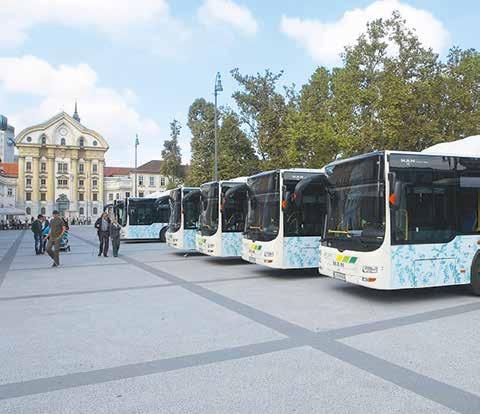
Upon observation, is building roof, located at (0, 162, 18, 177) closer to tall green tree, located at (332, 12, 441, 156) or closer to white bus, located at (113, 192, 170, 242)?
white bus, located at (113, 192, 170, 242)

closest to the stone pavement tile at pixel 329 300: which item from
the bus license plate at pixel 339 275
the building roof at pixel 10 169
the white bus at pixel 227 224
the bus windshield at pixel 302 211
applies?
the bus license plate at pixel 339 275

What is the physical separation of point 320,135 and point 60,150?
84.9m

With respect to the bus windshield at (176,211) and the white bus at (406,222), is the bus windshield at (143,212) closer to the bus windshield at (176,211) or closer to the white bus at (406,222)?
the bus windshield at (176,211)

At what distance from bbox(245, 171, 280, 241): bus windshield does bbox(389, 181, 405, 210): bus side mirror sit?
4.12 m

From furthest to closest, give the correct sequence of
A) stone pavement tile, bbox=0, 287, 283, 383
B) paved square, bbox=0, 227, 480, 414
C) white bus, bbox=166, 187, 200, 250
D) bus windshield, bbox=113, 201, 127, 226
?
bus windshield, bbox=113, 201, 127, 226 → white bus, bbox=166, 187, 200, 250 → stone pavement tile, bbox=0, 287, 283, 383 → paved square, bbox=0, 227, 480, 414

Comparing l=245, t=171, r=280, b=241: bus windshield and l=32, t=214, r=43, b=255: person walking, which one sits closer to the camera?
l=245, t=171, r=280, b=241: bus windshield

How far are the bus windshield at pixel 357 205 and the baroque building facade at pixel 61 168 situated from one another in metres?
95.6

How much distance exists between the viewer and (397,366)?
5402mm

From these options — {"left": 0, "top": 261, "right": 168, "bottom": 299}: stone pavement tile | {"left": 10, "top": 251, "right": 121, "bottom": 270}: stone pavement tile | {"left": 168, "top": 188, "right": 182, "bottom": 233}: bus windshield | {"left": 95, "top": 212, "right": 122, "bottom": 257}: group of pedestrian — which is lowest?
{"left": 0, "top": 261, "right": 168, "bottom": 299}: stone pavement tile

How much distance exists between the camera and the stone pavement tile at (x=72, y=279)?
11195 mm

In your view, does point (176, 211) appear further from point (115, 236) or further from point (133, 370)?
point (133, 370)

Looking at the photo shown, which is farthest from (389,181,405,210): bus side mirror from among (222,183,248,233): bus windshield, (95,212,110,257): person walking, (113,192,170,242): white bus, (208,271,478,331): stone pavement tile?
(113,192,170,242): white bus

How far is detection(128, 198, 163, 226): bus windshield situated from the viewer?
29.8 m

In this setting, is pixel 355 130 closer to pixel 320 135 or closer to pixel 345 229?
pixel 320 135
